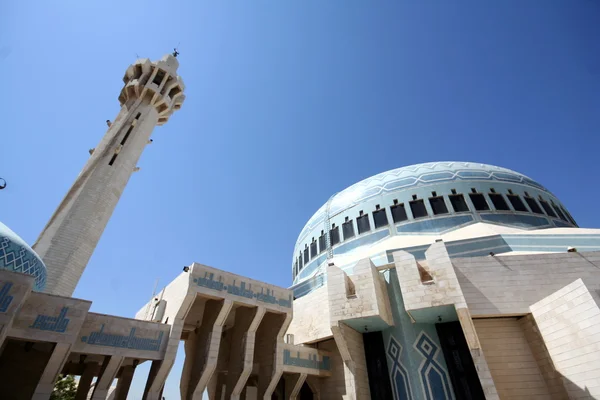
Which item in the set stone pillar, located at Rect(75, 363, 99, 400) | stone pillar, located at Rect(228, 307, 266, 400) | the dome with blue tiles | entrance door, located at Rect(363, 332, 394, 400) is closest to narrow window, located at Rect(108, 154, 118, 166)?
stone pillar, located at Rect(75, 363, 99, 400)

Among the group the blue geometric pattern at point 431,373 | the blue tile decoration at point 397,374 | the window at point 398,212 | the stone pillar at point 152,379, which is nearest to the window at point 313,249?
the window at point 398,212

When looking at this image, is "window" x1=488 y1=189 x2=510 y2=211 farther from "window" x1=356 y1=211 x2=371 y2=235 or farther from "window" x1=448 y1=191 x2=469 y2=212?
"window" x1=356 y1=211 x2=371 y2=235

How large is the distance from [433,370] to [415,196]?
1156cm

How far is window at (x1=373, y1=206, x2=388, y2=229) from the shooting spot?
68.3 feet

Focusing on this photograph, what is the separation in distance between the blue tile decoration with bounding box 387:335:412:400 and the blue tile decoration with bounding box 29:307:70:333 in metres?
11.8

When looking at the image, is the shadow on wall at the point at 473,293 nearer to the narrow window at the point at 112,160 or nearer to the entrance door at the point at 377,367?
the entrance door at the point at 377,367

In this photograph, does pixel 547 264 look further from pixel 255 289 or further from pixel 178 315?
pixel 178 315

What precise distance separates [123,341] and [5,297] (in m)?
3.64

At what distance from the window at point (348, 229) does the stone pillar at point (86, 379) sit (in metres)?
15.3

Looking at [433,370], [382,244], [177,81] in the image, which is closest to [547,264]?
[433,370]

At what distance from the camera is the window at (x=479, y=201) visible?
1967 centimetres

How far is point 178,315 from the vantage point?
11.7 m

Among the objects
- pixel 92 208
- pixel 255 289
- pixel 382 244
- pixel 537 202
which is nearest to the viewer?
pixel 255 289

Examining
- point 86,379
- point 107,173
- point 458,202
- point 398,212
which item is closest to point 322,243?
point 398,212
